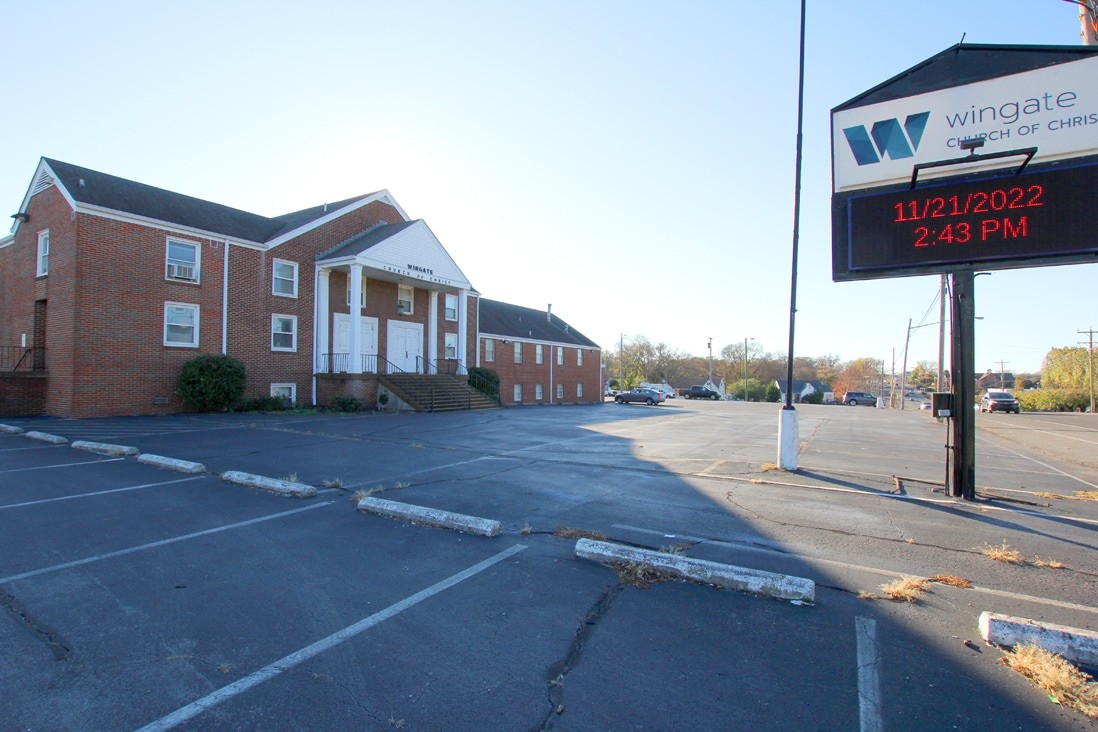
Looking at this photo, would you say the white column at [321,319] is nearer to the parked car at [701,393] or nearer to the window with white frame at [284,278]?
the window with white frame at [284,278]

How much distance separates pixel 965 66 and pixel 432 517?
32.9ft

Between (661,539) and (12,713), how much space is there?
484 centimetres

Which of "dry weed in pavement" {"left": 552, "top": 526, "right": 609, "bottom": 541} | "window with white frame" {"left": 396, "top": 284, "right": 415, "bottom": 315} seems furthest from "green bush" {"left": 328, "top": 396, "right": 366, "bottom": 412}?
"dry weed in pavement" {"left": 552, "top": 526, "right": 609, "bottom": 541}

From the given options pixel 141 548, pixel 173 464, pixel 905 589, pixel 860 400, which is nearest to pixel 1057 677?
pixel 905 589

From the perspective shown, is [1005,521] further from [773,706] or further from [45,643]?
[45,643]

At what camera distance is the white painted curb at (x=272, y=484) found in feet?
24.6

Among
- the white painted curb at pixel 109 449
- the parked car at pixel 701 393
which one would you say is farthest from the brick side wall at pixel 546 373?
the white painted curb at pixel 109 449

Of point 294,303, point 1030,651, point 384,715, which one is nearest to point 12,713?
point 384,715

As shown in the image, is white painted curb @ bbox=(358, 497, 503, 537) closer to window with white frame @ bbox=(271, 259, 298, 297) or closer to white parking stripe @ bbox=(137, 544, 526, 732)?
white parking stripe @ bbox=(137, 544, 526, 732)

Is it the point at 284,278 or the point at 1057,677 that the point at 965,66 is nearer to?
the point at 1057,677

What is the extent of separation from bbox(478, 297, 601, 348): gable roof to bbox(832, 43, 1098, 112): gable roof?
27655 millimetres

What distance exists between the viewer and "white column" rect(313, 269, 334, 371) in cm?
2391

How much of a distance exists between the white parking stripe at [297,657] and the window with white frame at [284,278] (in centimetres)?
2114

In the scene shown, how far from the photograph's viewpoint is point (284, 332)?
75.0 ft
